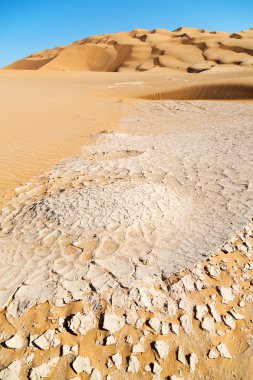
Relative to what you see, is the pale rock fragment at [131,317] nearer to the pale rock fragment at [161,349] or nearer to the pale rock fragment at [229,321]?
the pale rock fragment at [161,349]

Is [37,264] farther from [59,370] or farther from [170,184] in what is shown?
[170,184]

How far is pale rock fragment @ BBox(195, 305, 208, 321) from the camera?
7.02 feet

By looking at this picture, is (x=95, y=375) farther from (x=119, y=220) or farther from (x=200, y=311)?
(x=119, y=220)

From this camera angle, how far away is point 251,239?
2875 mm

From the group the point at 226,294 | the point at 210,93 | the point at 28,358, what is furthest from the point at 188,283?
the point at 210,93

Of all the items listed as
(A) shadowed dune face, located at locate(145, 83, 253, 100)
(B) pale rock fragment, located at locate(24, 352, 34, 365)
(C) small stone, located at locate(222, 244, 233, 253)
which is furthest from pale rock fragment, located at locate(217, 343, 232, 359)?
(A) shadowed dune face, located at locate(145, 83, 253, 100)

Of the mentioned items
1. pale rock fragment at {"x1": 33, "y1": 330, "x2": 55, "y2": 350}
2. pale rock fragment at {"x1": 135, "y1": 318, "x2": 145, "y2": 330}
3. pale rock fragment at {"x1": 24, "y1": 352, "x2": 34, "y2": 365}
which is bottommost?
pale rock fragment at {"x1": 24, "y1": 352, "x2": 34, "y2": 365}

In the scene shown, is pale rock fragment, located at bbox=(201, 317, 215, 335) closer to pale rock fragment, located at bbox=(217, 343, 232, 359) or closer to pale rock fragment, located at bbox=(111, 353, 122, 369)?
pale rock fragment, located at bbox=(217, 343, 232, 359)

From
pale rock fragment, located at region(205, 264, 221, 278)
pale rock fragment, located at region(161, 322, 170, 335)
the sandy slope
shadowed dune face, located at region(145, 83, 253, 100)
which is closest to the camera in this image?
pale rock fragment, located at region(161, 322, 170, 335)

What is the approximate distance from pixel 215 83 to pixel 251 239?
441 inches

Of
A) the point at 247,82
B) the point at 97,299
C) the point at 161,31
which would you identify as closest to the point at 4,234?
the point at 97,299

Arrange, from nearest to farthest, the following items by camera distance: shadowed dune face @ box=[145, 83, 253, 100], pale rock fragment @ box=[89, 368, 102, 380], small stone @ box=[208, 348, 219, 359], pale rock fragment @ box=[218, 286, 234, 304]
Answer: pale rock fragment @ box=[89, 368, 102, 380] < small stone @ box=[208, 348, 219, 359] < pale rock fragment @ box=[218, 286, 234, 304] < shadowed dune face @ box=[145, 83, 253, 100]

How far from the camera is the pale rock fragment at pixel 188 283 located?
2.32 metres

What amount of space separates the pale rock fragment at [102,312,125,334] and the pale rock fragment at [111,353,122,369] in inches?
6.4
